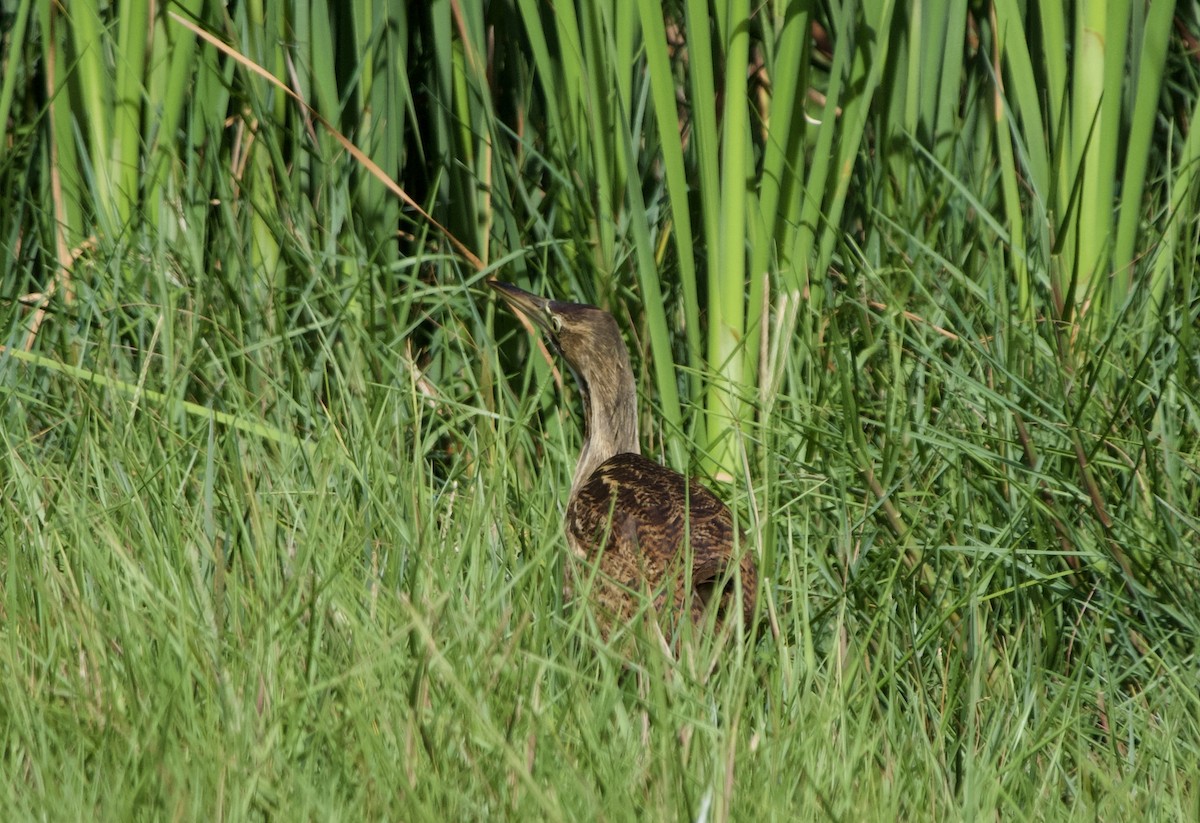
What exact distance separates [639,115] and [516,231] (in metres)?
0.42

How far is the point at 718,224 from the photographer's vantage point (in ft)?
11.7

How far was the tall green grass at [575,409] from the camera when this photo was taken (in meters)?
2.19

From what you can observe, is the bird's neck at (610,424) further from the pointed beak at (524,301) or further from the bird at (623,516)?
the pointed beak at (524,301)

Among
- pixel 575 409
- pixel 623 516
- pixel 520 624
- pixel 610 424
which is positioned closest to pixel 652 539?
pixel 623 516

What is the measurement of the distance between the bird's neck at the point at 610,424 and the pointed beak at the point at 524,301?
0.20 meters

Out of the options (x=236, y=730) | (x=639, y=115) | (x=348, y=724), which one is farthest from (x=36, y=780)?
(x=639, y=115)

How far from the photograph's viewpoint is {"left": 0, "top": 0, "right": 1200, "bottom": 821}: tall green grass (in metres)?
2.19

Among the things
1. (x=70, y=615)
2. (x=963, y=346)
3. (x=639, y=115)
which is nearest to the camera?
(x=70, y=615)

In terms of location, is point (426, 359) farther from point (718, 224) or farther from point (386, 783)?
point (386, 783)

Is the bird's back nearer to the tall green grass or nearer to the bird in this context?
the bird

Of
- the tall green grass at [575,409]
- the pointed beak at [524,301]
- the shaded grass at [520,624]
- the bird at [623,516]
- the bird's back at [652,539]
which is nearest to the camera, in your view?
the shaded grass at [520,624]

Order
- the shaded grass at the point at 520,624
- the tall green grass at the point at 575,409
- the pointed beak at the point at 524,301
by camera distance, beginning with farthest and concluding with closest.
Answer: the pointed beak at the point at 524,301 → the tall green grass at the point at 575,409 → the shaded grass at the point at 520,624

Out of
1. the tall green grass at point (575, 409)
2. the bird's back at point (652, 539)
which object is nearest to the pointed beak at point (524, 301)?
the tall green grass at point (575, 409)

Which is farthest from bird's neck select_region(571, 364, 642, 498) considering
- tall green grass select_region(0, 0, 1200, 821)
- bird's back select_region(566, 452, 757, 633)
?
bird's back select_region(566, 452, 757, 633)
